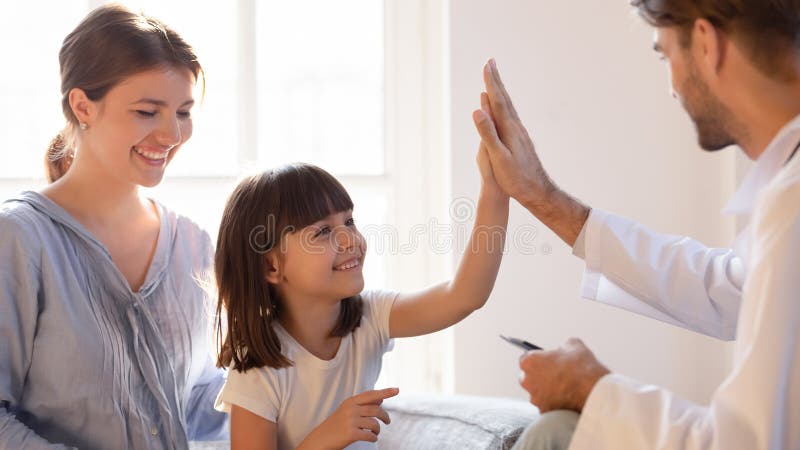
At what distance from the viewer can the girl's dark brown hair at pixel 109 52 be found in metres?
1.94

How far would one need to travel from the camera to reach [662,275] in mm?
1884

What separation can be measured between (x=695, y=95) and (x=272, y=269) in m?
0.90

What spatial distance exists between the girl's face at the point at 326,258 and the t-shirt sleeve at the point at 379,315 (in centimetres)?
13

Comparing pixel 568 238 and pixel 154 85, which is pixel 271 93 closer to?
pixel 154 85

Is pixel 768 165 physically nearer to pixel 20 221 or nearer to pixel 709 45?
pixel 709 45

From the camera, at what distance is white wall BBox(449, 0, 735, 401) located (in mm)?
2898

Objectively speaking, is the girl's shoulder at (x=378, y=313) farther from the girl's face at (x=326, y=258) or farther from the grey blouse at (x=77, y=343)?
the grey blouse at (x=77, y=343)

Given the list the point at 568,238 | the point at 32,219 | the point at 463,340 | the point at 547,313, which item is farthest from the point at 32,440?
the point at 547,313

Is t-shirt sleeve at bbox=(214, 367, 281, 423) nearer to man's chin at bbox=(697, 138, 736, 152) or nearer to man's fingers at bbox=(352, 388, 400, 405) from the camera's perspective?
man's fingers at bbox=(352, 388, 400, 405)

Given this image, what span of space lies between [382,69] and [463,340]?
3.13ft

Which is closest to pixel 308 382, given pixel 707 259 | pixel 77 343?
pixel 77 343

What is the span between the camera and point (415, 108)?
315 cm

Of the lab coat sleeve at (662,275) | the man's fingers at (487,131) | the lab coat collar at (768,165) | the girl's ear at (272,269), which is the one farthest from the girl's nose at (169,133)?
the lab coat collar at (768,165)

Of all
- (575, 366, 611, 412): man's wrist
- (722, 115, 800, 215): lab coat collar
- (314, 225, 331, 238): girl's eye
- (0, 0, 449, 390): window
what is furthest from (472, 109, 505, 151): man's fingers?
(0, 0, 449, 390): window
